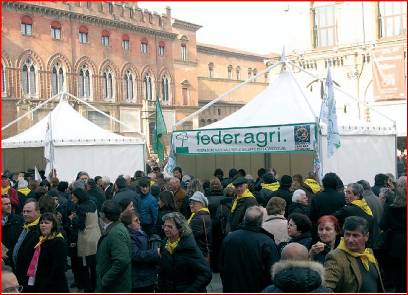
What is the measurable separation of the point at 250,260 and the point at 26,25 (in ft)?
105

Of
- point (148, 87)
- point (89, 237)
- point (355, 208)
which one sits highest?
point (148, 87)

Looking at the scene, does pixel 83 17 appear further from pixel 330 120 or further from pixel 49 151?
pixel 330 120

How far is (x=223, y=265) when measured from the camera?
4.86 metres

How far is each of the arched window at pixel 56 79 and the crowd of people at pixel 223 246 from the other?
91.9 feet

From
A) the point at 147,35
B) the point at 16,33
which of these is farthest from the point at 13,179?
the point at 147,35

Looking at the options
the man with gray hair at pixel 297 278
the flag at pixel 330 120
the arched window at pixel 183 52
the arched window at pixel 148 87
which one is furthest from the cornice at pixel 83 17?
the man with gray hair at pixel 297 278

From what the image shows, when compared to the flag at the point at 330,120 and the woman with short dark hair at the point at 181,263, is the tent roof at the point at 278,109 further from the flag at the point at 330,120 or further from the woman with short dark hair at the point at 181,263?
the woman with short dark hair at the point at 181,263

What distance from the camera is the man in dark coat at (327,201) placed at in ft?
21.9

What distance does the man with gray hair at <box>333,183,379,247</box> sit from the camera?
20.1ft

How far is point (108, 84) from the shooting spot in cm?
3853

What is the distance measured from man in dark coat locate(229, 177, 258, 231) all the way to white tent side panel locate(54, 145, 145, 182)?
9291mm

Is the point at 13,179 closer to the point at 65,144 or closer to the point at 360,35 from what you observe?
the point at 65,144

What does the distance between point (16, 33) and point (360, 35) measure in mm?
19302

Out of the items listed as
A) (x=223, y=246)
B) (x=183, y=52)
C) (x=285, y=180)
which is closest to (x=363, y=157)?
(x=285, y=180)
